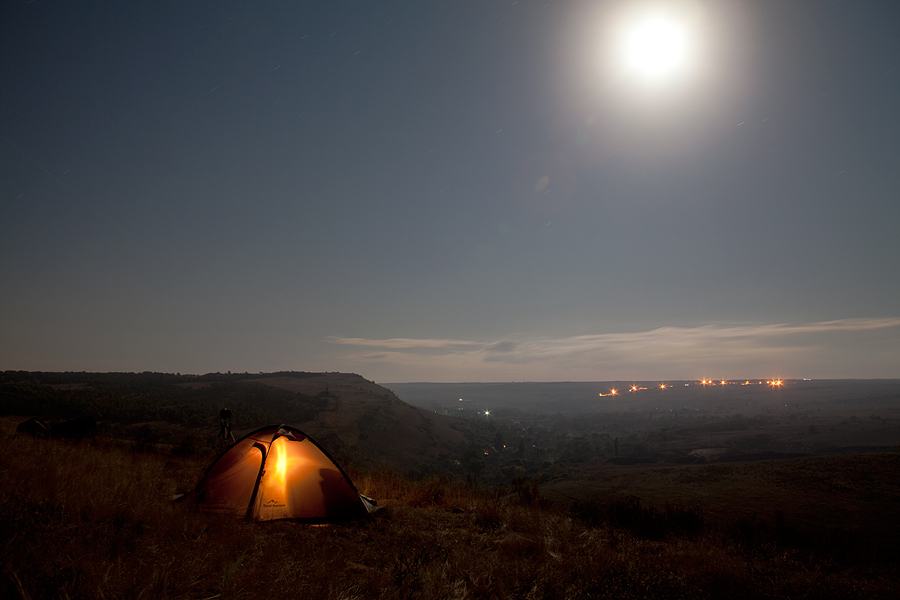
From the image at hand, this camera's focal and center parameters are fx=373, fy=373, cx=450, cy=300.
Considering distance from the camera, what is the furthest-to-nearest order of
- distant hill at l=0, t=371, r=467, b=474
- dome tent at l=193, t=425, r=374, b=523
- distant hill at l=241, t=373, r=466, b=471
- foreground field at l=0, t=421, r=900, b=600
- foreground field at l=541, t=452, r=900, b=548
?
distant hill at l=241, t=373, r=466, b=471, distant hill at l=0, t=371, r=467, b=474, foreground field at l=541, t=452, r=900, b=548, dome tent at l=193, t=425, r=374, b=523, foreground field at l=0, t=421, r=900, b=600

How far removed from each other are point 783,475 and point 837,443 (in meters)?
37.9

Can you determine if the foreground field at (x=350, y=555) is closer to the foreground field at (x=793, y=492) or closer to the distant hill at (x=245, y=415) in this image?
the foreground field at (x=793, y=492)

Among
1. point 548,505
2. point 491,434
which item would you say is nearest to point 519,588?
point 548,505

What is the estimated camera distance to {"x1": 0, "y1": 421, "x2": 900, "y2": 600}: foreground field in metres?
4.18

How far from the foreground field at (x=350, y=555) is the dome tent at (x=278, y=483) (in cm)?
58

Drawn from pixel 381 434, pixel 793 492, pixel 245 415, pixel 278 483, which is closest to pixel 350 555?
pixel 278 483

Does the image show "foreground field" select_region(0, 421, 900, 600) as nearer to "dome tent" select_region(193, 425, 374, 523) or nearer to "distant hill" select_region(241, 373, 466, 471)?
"dome tent" select_region(193, 425, 374, 523)

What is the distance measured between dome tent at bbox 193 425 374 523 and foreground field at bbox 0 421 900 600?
0.58 meters

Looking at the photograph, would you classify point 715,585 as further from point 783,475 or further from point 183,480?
point 783,475

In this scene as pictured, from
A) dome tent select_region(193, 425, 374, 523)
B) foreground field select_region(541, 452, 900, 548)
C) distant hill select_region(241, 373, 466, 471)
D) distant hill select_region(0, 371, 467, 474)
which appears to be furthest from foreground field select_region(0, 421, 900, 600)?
distant hill select_region(241, 373, 466, 471)

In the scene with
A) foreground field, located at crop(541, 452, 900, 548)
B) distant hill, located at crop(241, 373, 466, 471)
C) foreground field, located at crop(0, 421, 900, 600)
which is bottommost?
distant hill, located at crop(241, 373, 466, 471)

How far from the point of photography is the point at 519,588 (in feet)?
17.8

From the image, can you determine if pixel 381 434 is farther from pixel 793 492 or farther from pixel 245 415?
pixel 793 492

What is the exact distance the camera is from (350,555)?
6.50m
